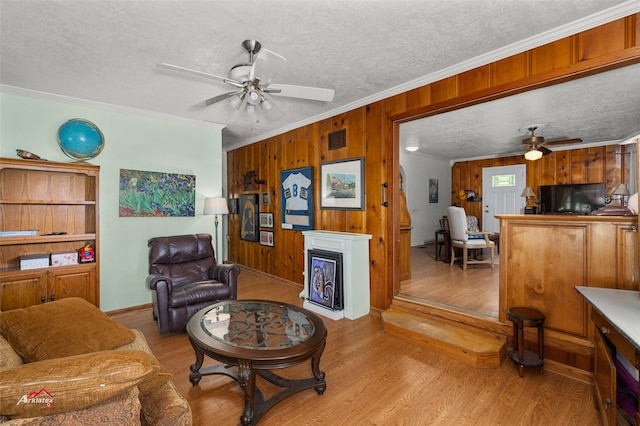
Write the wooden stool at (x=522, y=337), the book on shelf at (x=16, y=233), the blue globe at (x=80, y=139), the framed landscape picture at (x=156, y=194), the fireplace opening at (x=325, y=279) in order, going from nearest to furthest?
the wooden stool at (x=522, y=337), the book on shelf at (x=16, y=233), the blue globe at (x=80, y=139), the fireplace opening at (x=325, y=279), the framed landscape picture at (x=156, y=194)

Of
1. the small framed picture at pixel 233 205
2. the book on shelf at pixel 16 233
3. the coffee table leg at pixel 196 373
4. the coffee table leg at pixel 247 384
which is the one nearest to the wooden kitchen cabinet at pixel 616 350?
the coffee table leg at pixel 247 384

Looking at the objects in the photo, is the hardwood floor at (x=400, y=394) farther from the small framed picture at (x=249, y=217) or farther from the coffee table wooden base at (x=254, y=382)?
the small framed picture at (x=249, y=217)

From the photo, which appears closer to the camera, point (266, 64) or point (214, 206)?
point (266, 64)

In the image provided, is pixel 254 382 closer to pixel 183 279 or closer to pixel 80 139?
pixel 183 279

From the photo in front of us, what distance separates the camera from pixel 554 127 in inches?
202

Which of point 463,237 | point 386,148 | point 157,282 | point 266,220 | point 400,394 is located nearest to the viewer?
point 400,394

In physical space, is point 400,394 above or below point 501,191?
below

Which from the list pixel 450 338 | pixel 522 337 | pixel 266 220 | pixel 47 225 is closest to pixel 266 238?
pixel 266 220

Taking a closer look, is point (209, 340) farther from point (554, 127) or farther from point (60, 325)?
point (554, 127)

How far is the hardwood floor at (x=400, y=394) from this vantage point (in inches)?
73.8

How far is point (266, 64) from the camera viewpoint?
8.91ft

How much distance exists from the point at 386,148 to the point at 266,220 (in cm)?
278

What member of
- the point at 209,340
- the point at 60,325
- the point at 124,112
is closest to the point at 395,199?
the point at 209,340

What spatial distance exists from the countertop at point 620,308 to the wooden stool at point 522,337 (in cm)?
46
